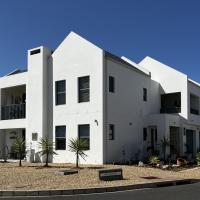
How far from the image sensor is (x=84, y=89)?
22.8 metres

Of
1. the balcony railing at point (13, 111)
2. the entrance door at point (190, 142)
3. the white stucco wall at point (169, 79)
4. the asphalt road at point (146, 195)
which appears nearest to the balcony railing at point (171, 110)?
the white stucco wall at point (169, 79)

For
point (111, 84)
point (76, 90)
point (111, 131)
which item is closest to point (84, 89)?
point (76, 90)

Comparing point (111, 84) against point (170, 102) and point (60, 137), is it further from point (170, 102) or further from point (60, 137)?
point (170, 102)

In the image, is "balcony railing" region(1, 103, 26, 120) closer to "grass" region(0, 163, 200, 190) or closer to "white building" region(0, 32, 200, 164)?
"white building" region(0, 32, 200, 164)

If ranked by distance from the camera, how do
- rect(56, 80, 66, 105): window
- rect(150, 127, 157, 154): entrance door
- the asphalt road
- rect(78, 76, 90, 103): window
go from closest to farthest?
the asphalt road → rect(78, 76, 90, 103): window → rect(56, 80, 66, 105): window → rect(150, 127, 157, 154): entrance door

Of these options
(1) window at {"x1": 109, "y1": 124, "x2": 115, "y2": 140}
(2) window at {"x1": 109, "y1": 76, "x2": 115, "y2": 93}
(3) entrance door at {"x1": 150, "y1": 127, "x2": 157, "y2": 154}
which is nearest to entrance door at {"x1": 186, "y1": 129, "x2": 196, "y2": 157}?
(3) entrance door at {"x1": 150, "y1": 127, "x2": 157, "y2": 154}

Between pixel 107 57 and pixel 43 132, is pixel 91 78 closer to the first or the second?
pixel 107 57

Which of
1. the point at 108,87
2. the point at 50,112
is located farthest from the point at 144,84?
the point at 50,112

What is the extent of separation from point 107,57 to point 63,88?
382 centimetres

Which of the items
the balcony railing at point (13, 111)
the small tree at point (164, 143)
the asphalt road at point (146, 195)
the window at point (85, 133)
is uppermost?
the balcony railing at point (13, 111)

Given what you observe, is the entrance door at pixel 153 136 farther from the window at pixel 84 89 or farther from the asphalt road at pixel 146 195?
the asphalt road at pixel 146 195

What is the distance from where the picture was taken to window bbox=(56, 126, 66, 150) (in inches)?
922

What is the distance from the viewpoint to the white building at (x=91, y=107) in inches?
864

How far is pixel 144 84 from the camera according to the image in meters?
27.0
